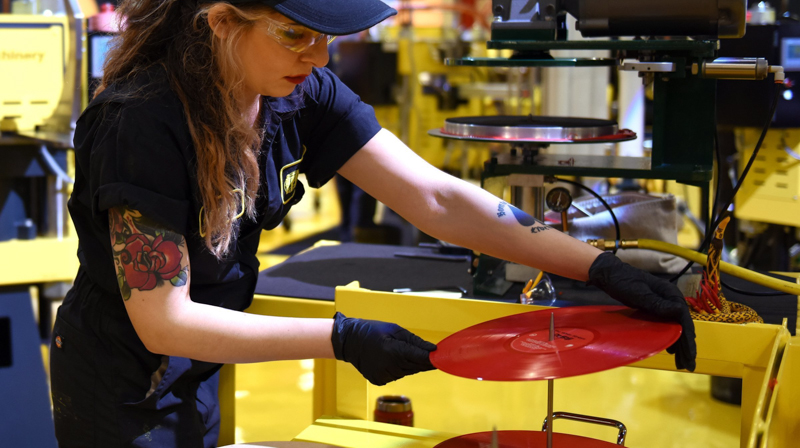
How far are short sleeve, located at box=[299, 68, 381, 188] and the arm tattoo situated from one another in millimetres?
361

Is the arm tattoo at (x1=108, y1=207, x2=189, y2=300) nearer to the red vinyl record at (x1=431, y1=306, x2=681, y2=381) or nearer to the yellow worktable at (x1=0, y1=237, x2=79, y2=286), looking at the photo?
the red vinyl record at (x1=431, y1=306, x2=681, y2=381)

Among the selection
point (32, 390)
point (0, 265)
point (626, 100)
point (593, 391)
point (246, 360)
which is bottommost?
point (593, 391)

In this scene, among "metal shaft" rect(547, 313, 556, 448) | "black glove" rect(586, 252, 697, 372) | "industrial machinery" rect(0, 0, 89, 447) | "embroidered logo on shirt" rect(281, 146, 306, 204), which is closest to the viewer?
"metal shaft" rect(547, 313, 556, 448)

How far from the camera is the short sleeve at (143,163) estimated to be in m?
1.10

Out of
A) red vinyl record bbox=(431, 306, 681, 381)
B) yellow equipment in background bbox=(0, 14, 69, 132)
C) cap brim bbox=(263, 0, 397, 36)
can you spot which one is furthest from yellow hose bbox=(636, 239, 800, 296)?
yellow equipment in background bbox=(0, 14, 69, 132)

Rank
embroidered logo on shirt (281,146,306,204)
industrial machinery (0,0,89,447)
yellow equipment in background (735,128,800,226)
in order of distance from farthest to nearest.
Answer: yellow equipment in background (735,128,800,226) < industrial machinery (0,0,89,447) < embroidered logo on shirt (281,146,306,204)

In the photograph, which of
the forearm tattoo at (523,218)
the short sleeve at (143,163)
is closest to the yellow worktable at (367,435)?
the forearm tattoo at (523,218)

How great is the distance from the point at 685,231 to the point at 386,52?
193 cm

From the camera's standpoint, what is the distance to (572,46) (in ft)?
4.80

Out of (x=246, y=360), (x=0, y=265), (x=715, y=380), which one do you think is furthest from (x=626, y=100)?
(x=246, y=360)

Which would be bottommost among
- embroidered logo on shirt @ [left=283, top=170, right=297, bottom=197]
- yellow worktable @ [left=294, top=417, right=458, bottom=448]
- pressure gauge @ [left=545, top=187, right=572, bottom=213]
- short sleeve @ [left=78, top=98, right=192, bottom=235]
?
yellow worktable @ [left=294, top=417, right=458, bottom=448]

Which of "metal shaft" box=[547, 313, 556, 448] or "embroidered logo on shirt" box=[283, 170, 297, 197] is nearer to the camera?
"metal shaft" box=[547, 313, 556, 448]

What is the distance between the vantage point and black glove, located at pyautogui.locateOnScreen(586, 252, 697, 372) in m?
1.16

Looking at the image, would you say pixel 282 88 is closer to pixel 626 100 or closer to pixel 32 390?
pixel 32 390
